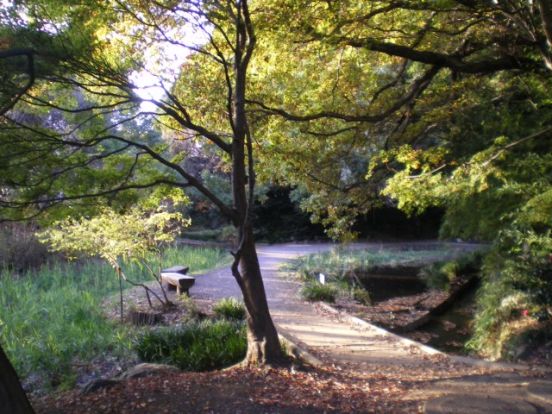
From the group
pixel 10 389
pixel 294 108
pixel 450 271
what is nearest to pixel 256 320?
pixel 10 389

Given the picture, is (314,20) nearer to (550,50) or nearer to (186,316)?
(550,50)

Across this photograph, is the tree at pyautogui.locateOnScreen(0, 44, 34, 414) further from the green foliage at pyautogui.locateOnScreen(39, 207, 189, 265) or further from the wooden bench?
the wooden bench

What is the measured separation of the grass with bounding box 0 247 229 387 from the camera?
836cm

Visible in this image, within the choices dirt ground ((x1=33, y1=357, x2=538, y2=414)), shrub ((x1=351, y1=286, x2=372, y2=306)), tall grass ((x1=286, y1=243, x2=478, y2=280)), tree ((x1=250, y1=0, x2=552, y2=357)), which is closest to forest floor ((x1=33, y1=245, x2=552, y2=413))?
dirt ground ((x1=33, y1=357, x2=538, y2=414))

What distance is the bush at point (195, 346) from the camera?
8320 mm

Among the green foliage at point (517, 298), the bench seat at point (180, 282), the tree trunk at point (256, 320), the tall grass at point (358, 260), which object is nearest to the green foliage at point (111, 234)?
the bench seat at point (180, 282)

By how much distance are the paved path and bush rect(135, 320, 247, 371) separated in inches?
46.9

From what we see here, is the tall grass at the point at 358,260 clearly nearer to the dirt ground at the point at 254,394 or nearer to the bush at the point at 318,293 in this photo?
the bush at the point at 318,293

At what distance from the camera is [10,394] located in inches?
169

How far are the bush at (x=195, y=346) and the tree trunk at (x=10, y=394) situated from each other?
401 centimetres

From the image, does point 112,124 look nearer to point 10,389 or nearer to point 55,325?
point 10,389

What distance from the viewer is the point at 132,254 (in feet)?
38.6

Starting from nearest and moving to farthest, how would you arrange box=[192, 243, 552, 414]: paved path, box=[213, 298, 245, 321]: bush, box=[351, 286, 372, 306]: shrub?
box=[192, 243, 552, 414]: paved path, box=[213, 298, 245, 321]: bush, box=[351, 286, 372, 306]: shrub

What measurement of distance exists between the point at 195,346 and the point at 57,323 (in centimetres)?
316
